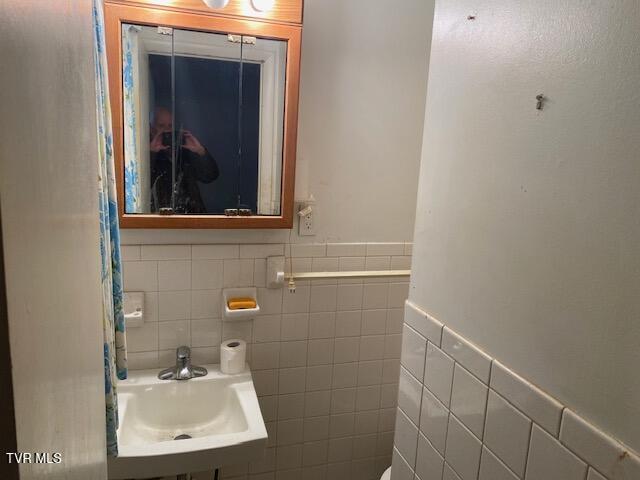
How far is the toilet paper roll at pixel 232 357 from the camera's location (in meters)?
1.57

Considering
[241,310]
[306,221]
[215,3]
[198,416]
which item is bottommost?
[198,416]

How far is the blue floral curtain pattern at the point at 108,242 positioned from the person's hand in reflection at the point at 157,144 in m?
0.37

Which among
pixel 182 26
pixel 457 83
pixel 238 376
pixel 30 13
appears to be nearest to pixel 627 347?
pixel 457 83

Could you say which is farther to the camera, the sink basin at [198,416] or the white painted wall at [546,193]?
the sink basin at [198,416]

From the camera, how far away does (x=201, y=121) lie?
1.48 m

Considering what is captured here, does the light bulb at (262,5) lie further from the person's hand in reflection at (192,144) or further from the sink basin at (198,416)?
the sink basin at (198,416)

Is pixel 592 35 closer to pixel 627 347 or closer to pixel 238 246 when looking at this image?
pixel 627 347

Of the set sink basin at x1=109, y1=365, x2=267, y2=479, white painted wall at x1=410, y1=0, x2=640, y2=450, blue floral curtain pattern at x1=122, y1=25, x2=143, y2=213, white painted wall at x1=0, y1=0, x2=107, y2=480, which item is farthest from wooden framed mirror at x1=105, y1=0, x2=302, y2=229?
white painted wall at x1=0, y1=0, x2=107, y2=480

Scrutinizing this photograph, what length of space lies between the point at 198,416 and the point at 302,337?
0.47m

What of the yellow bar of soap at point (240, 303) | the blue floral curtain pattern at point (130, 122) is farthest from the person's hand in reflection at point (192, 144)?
the yellow bar of soap at point (240, 303)

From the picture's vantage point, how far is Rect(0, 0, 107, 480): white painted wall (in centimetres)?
28

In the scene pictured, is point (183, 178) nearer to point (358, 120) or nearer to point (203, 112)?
point (203, 112)

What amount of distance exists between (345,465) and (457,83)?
166 cm

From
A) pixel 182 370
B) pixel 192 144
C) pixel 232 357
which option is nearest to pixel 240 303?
pixel 232 357
